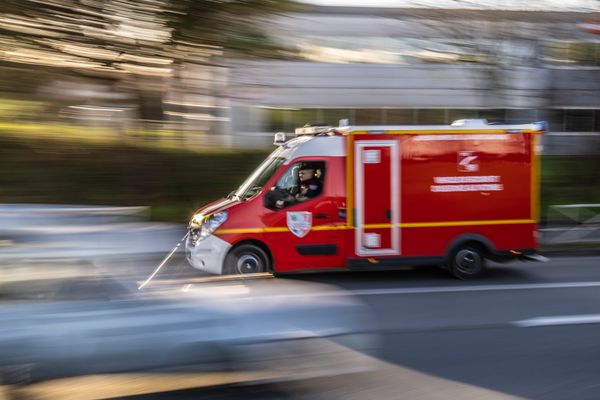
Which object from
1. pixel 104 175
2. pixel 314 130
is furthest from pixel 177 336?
pixel 104 175

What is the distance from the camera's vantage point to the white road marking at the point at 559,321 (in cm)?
666

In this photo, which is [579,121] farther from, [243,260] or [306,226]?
[243,260]

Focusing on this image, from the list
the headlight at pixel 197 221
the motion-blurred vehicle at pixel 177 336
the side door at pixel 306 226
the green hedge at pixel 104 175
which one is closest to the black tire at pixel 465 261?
the side door at pixel 306 226

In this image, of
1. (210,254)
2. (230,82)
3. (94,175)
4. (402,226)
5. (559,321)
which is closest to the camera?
(559,321)

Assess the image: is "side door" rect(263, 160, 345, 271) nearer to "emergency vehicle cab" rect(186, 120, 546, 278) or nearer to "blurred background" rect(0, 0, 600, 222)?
"emergency vehicle cab" rect(186, 120, 546, 278)

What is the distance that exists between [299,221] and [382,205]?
4.03 feet

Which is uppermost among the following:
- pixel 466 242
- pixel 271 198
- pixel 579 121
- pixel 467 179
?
pixel 579 121

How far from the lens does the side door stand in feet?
27.9

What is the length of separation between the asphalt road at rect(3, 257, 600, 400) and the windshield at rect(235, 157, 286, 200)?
1545 mm

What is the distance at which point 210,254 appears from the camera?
8.38m

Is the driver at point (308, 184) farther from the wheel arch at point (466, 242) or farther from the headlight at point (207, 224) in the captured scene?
the wheel arch at point (466, 242)

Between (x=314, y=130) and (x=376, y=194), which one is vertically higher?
(x=314, y=130)

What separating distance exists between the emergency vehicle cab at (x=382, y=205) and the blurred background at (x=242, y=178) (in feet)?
1.57

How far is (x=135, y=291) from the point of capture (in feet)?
13.4
